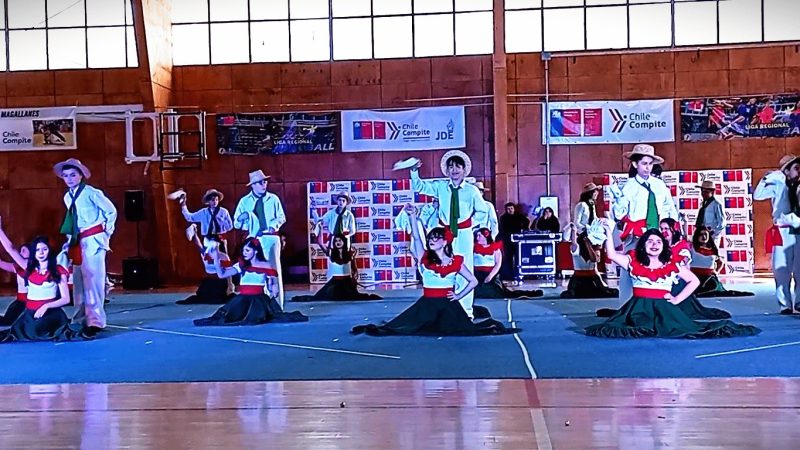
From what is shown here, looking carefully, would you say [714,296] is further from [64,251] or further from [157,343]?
[64,251]

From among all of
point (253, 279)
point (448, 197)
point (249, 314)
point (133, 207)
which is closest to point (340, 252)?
point (253, 279)

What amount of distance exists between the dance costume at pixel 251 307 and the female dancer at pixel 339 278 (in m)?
2.98

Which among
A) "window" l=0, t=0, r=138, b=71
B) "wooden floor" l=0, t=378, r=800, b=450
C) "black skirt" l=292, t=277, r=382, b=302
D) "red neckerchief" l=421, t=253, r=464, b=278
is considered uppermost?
"window" l=0, t=0, r=138, b=71

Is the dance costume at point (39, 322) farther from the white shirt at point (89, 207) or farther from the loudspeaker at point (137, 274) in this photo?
the loudspeaker at point (137, 274)

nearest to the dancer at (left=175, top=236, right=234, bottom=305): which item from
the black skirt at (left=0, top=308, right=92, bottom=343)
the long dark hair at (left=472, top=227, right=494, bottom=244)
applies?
the long dark hair at (left=472, top=227, right=494, bottom=244)

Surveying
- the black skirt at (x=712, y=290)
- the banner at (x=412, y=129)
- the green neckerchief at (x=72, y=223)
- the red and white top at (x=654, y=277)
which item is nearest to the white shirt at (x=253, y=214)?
the green neckerchief at (x=72, y=223)

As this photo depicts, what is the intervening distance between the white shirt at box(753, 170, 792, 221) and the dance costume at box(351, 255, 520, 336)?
367 cm

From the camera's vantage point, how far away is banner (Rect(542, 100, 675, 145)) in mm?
16078

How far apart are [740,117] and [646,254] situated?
9.55 meters

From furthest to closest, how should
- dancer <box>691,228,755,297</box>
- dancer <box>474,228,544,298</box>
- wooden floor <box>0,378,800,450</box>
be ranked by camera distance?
dancer <box>691,228,755,297</box> < dancer <box>474,228,544,298</box> < wooden floor <box>0,378,800,450</box>

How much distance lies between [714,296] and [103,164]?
11.5 metres

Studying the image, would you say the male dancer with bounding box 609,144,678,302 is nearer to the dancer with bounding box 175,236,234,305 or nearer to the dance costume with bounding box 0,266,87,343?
the dance costume with bounding box 0,266,87,343

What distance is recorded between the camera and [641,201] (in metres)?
8.13

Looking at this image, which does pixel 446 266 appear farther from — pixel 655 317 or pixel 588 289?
pixel 588 289
